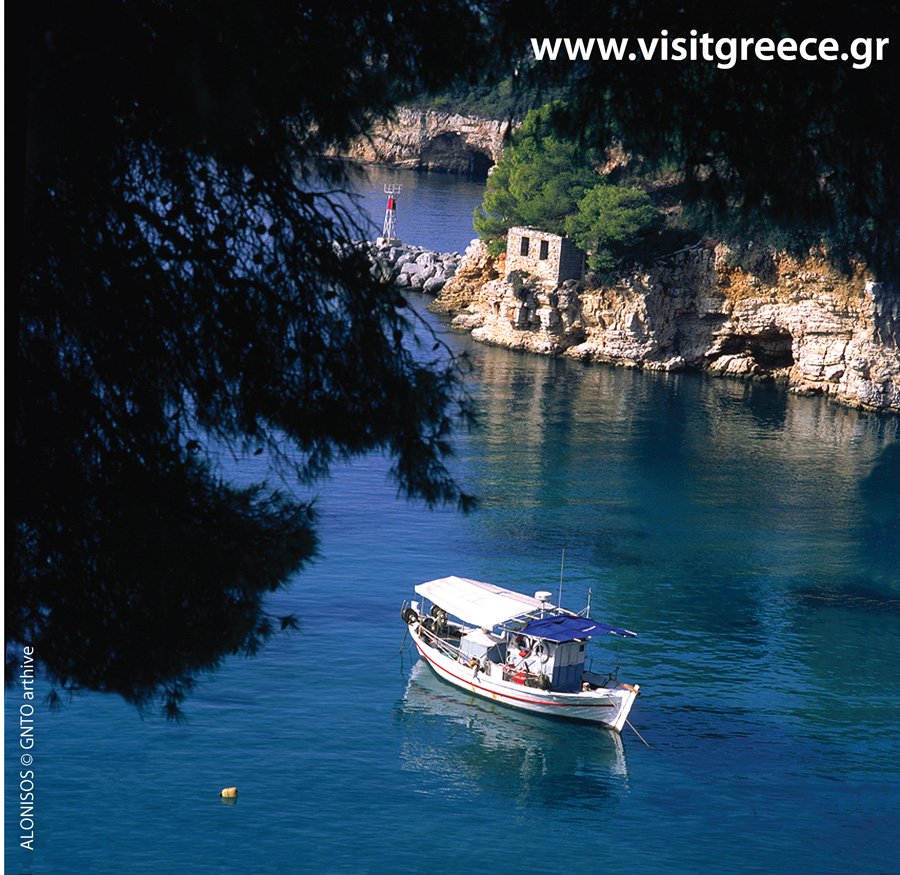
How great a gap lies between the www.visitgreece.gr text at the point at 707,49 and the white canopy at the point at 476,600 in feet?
67.2

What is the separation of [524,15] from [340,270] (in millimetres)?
2177

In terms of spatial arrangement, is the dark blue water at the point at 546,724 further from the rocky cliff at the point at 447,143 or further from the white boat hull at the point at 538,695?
the rocky cliff at the point at 447,143

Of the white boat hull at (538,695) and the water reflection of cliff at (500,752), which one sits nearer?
the water reflection of cliff at (500,752)

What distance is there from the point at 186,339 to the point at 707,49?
4.03m

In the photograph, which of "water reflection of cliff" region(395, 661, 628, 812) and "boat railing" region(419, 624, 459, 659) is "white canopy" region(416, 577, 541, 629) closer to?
"boat railing" region(419, 624, 459, 659)

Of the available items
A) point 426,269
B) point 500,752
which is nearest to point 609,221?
point 426,269

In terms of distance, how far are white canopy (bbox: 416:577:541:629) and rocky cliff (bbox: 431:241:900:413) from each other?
30.7 m

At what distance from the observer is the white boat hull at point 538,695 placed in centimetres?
2481

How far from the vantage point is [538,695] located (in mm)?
25969

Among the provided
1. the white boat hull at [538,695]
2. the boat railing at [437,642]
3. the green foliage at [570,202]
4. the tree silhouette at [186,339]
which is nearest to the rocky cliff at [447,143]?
the green foliage at [570,202]

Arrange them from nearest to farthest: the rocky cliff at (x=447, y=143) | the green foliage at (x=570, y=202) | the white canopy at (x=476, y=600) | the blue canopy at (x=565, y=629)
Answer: the blue canopy at (x=565, y=629) → the white canopy at (x=476, y=600) → the green foliage at (x=570, y=202) → the rocky cliff at (x=447, y=143)

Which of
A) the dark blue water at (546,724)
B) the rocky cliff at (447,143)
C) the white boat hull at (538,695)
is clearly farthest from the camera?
the rocky cliff at (447,143)

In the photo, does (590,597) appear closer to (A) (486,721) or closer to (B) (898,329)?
(A) (486,721)

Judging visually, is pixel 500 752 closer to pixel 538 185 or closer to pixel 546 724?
pixel 546 724
